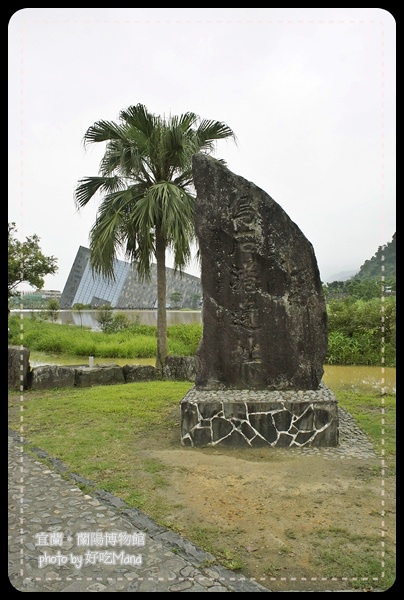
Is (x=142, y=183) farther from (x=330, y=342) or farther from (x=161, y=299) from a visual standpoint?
(x=330, y=342)

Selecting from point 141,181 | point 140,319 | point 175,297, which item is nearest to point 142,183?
point 141,181

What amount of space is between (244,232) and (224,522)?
137 inches

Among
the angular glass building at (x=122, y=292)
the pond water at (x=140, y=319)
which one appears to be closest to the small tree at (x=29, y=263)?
the pond water at (x=140, y=319)

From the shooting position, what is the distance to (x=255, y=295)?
593cm

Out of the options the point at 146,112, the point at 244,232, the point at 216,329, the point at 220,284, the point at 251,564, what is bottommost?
the point at 251,564

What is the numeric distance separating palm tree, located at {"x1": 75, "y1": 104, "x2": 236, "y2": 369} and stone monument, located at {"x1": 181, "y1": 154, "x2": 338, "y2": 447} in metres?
3.26

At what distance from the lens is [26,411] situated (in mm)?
7480

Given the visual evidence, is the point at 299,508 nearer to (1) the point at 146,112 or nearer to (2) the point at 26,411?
(2) the point at 26,411

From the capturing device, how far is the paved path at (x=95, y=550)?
106 inches

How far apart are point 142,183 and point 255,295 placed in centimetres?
523

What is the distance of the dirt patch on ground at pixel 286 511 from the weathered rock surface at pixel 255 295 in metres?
1.06

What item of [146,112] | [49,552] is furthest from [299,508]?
[146,112]

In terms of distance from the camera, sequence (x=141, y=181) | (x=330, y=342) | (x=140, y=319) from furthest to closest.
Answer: (x=140, y=319) → (x=330, y=342) → (x=141, y=181)

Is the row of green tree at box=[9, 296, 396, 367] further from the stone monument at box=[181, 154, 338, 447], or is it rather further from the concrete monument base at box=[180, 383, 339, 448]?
the concrete monument base at box=[180, 383, 339, 448]
